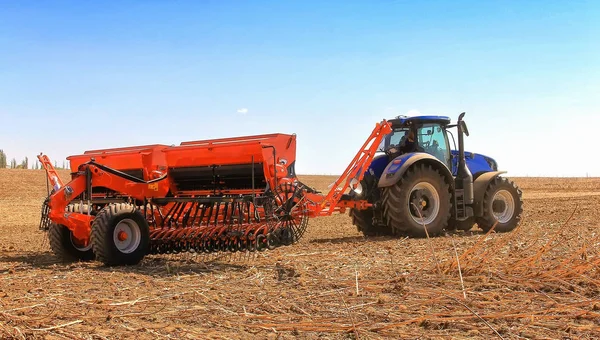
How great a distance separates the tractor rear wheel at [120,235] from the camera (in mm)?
7371

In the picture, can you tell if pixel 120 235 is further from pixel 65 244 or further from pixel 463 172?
pixel 463 172

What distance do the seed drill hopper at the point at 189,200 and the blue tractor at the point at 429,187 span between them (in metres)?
0.70

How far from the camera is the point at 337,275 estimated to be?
6156 millimetres

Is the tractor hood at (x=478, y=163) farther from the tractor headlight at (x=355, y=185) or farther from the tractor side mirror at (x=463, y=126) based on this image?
the tractor headlight at (x=355, y=185)

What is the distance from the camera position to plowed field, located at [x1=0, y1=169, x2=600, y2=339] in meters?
4.13

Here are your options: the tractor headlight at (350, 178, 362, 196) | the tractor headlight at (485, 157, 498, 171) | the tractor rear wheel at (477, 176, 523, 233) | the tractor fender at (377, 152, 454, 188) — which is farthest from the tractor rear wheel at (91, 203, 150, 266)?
the tractor headlight at (485, 157, 498, 171)

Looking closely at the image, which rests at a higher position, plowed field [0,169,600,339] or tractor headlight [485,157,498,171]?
tractor headlight [485,157,498,171]

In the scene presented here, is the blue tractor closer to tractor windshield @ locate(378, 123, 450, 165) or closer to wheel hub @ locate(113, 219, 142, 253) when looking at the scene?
tractor windshield @ locate(378, 123, 450, 165)

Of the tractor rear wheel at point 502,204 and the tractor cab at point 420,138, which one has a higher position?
the tractor cab at point 420,138

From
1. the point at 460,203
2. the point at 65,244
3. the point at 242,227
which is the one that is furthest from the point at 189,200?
the point at 460,203

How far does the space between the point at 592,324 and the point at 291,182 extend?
4924mm

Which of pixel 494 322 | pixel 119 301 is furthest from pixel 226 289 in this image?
pixel 494 322

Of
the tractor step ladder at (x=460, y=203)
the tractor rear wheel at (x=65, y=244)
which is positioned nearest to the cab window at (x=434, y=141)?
the tractor step ladder at (x=460, y=203)

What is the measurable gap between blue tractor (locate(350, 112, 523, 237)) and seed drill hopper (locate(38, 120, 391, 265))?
70 cm
